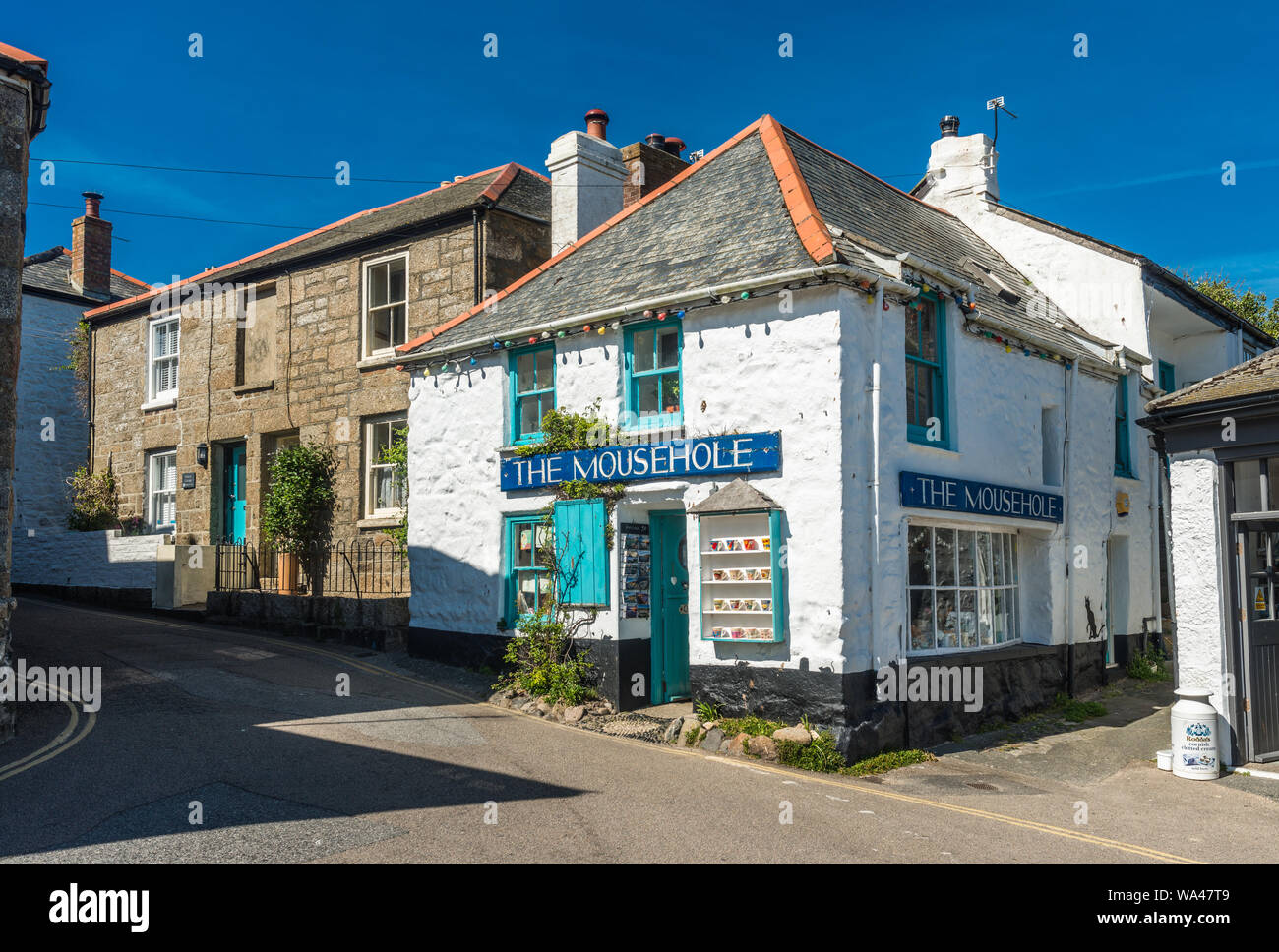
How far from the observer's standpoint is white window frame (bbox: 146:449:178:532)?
71.2 ft

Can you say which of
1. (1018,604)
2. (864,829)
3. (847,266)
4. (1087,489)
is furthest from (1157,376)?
(864,829)

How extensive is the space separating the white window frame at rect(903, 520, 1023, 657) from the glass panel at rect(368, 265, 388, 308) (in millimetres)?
11079

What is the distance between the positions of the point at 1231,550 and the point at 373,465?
13.4 meters

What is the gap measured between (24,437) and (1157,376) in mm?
24849

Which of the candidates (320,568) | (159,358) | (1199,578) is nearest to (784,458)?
(1199,578)

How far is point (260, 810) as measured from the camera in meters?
7.31

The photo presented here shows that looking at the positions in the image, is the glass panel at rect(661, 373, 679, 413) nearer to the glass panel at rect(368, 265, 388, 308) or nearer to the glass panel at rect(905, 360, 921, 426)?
the glass panel at rect(905, 360, 921, 426)

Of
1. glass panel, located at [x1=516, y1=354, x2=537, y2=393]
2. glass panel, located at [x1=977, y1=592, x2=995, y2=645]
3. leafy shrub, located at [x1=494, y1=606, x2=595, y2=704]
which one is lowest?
leafy shrub, located at [x1=494, y1=606, x2=595, y2=704]

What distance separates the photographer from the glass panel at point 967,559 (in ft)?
40.7

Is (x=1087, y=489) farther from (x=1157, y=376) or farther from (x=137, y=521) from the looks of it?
(x=137, y=521)

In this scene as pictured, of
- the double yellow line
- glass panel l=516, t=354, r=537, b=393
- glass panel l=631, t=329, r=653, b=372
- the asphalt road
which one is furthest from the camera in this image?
glass panel l=516, t=354, r=537, b=393

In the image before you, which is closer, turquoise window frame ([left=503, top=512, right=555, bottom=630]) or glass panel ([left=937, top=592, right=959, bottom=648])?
glass panel ([left=937, top=592, right=959, bottom=648])

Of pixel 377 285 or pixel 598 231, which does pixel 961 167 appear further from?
pixel 377 285

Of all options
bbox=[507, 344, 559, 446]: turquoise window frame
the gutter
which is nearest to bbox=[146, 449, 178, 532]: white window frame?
the gutter
